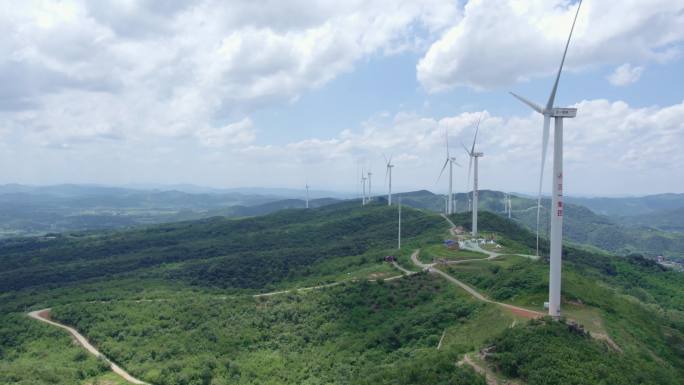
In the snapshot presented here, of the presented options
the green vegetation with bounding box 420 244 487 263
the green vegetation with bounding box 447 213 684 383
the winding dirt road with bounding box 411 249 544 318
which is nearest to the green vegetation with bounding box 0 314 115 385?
the winding dirt road with bounding box 411 249 544 318

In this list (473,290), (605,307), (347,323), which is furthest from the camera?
(347,323)

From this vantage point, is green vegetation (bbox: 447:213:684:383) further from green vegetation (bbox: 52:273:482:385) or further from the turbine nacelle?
the turbine nacelle

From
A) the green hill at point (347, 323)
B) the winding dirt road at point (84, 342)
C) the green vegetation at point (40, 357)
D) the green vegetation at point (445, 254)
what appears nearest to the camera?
the green hill at point (347, 323)

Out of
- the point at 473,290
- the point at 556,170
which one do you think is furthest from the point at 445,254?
the point at 556,170

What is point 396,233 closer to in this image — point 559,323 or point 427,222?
point 427,222

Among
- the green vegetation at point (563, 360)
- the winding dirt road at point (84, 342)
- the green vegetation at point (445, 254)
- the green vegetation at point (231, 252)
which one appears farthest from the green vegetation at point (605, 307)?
the winding dirt road at point (84, 342)

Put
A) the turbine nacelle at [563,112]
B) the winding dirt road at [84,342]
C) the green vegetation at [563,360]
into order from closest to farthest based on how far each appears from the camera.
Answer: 1. the green vegetation at [563,360]
2. the turbine nacelle at [563,112]
3. the winding dirt road at [84,342]

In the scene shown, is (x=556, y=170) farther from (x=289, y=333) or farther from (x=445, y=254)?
(x=445, y=254)

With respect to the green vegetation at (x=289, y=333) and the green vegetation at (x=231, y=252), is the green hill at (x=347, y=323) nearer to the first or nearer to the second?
the green vegetation at (x=289, y=333)

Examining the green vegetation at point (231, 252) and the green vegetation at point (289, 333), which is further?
the green vegetation at point (231, 252)

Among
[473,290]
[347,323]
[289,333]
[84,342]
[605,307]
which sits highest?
[605,307]
